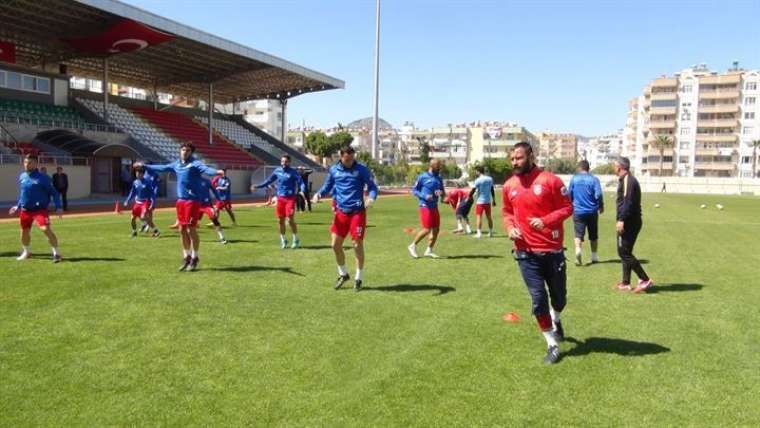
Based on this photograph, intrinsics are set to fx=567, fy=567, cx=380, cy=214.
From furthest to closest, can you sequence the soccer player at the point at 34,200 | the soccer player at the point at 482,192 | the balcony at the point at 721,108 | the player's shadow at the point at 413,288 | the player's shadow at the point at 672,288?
the balcony at the point at 721,108 → the soccer player at the point at 482,192 → the soccer player at the point at 34,200 → the player's shadow at the point at 672,288 → the player's shadow at the point at 413,288

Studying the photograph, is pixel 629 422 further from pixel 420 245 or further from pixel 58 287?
pixel 420 245

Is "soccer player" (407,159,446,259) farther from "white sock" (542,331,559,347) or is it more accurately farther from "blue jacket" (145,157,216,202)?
"white sock" (542,331,559,347)

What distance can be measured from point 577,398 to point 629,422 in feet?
1.56

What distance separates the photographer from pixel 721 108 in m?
105

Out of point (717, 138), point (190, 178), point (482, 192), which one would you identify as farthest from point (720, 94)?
point (190, 178)

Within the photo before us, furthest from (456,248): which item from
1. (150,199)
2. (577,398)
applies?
(577,398)

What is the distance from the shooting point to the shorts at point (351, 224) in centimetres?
852

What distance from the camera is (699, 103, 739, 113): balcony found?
10356 cm

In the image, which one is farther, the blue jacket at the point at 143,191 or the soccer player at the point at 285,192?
the blue jacket at the point at 143,191

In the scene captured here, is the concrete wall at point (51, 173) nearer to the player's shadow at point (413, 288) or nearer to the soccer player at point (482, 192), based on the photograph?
the soccer player at point (482, 192)

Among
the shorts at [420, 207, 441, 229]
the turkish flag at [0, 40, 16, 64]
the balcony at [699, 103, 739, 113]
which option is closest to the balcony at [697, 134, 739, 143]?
the balcony at [699, 103, 739, 113]

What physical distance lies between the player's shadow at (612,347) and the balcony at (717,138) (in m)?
117

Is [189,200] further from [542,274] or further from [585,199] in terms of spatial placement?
[585,199]

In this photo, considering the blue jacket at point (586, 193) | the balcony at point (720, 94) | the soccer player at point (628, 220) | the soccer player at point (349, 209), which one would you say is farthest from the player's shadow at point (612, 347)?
the balcony at point (720, 94)
